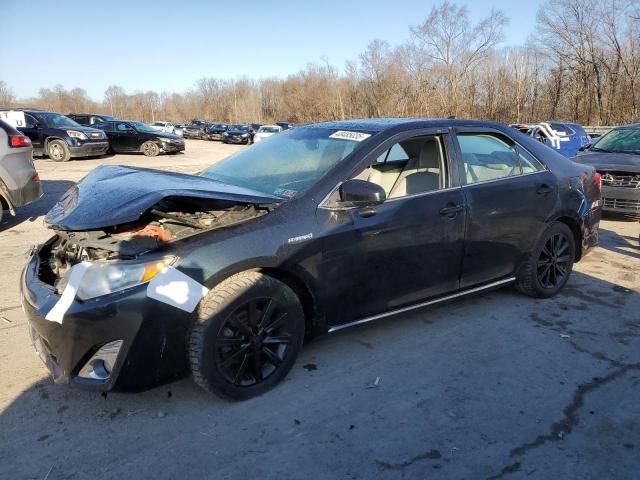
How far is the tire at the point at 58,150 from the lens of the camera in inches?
663

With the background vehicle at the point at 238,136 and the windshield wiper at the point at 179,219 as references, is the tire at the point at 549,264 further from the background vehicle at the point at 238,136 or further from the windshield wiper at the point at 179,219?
the background vehicle at the point at 238,136

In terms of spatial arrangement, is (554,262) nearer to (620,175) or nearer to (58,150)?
(620,175)

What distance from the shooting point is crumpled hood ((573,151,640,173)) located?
7980mm

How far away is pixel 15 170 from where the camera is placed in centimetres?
714

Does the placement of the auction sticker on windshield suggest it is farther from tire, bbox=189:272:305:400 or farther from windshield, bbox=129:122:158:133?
windshield, bbox=129:122:158:133

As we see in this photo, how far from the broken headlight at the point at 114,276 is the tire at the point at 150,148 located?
19.7m

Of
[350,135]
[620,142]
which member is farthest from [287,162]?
[620,142]

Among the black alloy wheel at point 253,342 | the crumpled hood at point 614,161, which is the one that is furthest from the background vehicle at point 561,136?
the black alloy wheel at point 253,342

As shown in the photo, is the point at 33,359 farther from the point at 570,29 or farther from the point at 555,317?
the point at 570,29

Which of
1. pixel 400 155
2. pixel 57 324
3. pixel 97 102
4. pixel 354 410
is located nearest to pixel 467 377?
pixel 354 410

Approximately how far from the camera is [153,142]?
20984 mm

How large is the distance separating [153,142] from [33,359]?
62.1ft

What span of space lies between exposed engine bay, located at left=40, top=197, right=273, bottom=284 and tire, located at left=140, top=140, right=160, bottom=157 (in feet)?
62.3

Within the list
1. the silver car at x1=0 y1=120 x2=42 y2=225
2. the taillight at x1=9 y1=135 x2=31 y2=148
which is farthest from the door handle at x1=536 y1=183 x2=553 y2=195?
the taillight at x1=9 y1=135 x2=31 y2=148
